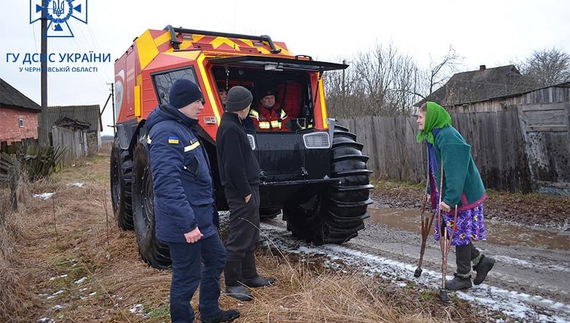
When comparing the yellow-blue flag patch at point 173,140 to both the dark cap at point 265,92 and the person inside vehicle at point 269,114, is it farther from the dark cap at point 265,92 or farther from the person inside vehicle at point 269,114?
the dark cap at point 265,92

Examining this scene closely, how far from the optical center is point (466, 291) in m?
4.23

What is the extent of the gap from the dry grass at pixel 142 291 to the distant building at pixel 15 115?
23001mm

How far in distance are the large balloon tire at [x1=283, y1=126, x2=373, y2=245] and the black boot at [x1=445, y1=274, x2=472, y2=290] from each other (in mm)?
1381

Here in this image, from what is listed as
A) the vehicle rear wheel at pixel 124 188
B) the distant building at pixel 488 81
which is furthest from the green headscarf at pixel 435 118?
the distant building at pixel 488 81

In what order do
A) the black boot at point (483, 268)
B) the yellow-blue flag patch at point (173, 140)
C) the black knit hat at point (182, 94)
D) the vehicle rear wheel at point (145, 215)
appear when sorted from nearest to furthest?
the yellow-blue flag patch at point (173, 140) < the black knit hat at point (182, 94) < the black boot at point (483, 268) < the vehicle rear wheel at point (145, 215)

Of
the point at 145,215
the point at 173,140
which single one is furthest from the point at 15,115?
the point at 173,140

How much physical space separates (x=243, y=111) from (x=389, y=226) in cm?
417

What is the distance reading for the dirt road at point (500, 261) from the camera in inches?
155

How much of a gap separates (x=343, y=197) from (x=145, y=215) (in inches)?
91.0

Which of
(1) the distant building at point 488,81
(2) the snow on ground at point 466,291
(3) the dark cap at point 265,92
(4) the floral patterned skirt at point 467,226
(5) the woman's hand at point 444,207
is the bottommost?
(2) the snow on ground at point 466,291

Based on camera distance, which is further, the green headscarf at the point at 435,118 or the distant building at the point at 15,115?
the distant building at the point at 15,115

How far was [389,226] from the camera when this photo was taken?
7375mm

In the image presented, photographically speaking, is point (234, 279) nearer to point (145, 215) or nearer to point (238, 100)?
point (238, 100)

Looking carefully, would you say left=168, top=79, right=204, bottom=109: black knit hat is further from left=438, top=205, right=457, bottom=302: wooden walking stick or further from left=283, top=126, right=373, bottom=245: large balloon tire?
left=438, top=205, right=457, bottom=302: wooden walking stick
